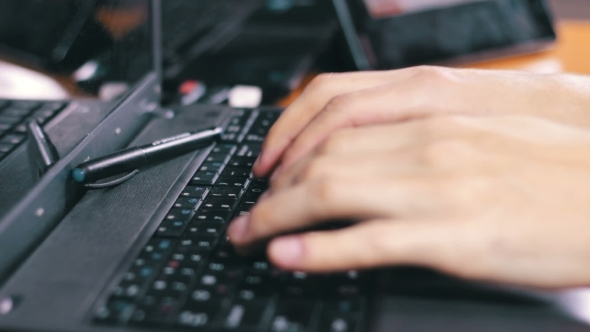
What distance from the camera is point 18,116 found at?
62 centimetres

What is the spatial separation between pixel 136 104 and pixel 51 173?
0.17 m

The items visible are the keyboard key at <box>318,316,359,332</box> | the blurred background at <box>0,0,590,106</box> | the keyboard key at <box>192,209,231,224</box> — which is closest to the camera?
the keyboard key at <box>318,316,359,332</box>

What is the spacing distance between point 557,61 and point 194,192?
60 centimetres

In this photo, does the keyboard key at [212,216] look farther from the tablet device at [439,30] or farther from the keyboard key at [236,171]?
the tablet device at [439,30]

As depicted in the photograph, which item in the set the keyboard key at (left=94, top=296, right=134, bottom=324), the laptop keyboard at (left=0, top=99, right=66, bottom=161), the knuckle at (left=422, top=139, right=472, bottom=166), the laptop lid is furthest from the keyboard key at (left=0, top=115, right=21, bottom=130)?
the knuckle at (left=422, top=139, right=472, bottom=166)

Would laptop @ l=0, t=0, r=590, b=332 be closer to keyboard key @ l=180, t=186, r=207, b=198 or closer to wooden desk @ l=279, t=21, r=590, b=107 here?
keyboard key @ l=180, t=186, r=207, b=198

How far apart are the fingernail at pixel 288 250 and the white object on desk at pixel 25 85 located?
41 centimetres

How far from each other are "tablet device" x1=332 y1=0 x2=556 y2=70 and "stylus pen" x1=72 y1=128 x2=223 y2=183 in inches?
12.1

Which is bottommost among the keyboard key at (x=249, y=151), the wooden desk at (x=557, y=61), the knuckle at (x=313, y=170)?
the wooden desk at (x=557, y=61)

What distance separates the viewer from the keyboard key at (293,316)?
32cm

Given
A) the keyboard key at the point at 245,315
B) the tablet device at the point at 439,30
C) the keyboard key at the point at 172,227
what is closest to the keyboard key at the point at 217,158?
the keyboard key at the point at 172,227

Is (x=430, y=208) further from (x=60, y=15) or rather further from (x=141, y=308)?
(x=60, y=15)

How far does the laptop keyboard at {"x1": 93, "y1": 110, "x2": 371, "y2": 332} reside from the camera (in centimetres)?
32

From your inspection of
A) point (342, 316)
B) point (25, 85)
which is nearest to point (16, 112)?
point (25, 85)
